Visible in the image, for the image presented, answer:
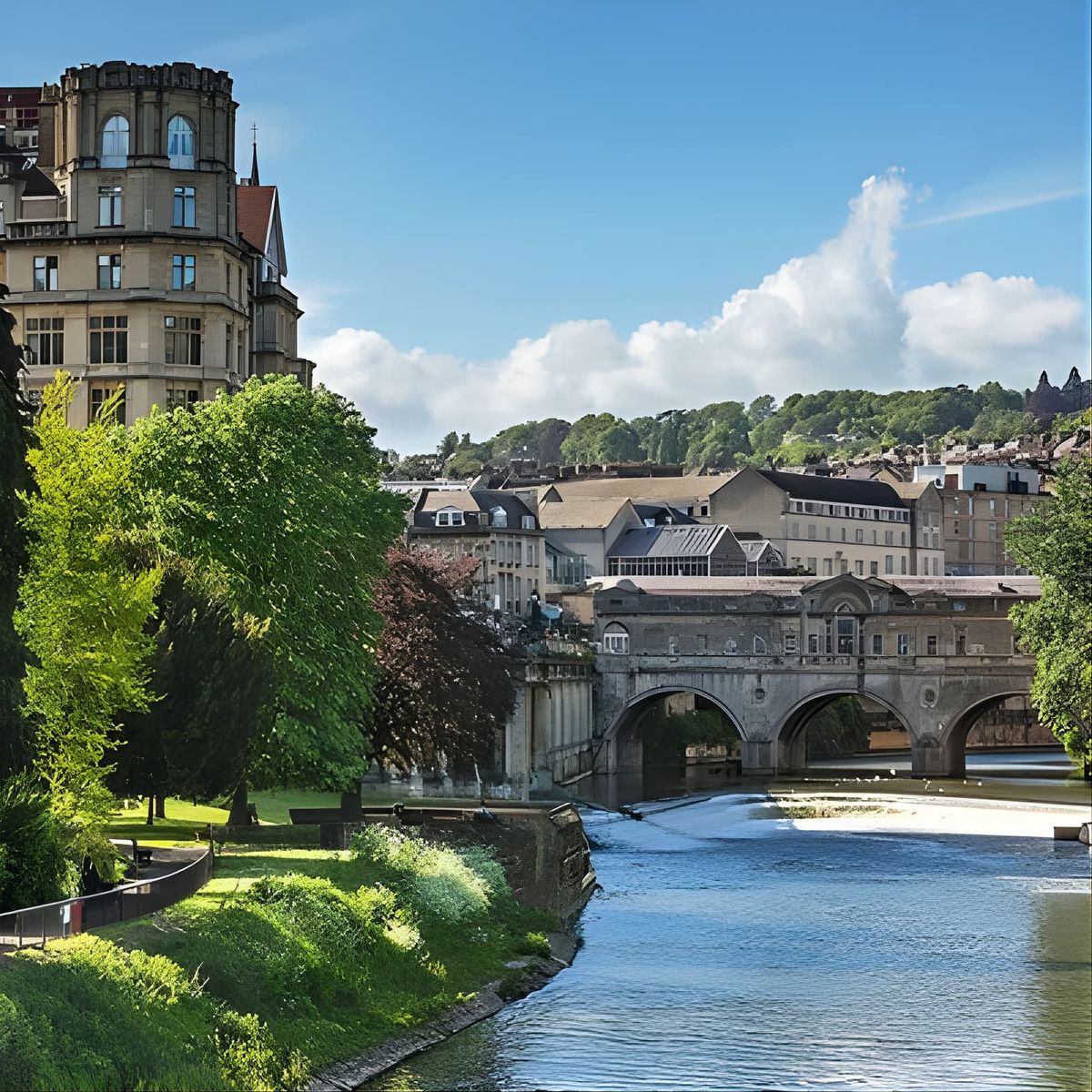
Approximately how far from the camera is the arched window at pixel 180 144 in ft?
214

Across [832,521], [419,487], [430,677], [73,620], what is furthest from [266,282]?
[832,521]

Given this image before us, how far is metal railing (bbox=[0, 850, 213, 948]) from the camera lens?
99.4 ft

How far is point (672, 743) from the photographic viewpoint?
117250mm

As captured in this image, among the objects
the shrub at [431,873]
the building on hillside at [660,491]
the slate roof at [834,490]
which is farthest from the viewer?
the building on hillside at [660,491]

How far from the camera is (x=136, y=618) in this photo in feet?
129

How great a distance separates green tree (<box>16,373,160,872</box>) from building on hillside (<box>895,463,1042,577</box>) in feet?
500

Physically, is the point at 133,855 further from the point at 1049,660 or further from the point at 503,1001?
the point at 1049,660

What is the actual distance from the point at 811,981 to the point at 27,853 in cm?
2082

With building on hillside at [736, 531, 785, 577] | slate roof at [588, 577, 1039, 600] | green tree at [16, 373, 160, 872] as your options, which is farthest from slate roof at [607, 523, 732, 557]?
green tree at [16, 373, 160, 872]

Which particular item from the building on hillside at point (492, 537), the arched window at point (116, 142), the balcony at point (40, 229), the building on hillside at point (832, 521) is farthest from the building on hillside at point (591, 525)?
the arched window at point (116, 142)

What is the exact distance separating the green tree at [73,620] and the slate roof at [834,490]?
13168 cm

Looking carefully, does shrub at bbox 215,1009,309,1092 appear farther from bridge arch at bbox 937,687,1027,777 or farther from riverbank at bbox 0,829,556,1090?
bridge arch at bbox 937,687,1027,777

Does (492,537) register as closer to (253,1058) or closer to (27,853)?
(27,853)

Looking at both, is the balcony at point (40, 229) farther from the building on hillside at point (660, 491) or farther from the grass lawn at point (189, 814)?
the building on hillside at point (660, 491)
